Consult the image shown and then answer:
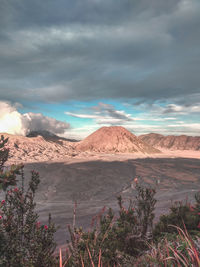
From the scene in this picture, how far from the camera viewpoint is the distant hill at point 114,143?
196 ft

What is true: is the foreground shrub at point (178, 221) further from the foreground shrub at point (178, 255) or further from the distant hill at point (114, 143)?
the distant hill at point (114, 143)

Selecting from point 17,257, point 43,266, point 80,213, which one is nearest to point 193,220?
point 43,266

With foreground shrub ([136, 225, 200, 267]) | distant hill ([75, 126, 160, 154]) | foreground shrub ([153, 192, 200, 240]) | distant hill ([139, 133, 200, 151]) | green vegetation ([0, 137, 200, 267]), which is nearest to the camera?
foreground shrub ([136, 225, 200, 267])

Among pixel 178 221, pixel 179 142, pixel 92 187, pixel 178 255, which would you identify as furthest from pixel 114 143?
pixel 179 142

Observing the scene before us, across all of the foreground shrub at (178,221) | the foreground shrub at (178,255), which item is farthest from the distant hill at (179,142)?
the foreground shrub at (178,255)

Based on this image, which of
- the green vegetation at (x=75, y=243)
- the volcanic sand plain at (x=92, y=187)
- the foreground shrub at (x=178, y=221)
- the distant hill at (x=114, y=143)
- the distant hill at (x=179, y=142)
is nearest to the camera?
the green vegetation at (x=75, y=243)

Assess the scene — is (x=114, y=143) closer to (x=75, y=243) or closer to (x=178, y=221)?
(x=178, y=221)

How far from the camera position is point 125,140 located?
64.0 metres

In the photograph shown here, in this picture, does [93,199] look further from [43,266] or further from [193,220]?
[43,266]

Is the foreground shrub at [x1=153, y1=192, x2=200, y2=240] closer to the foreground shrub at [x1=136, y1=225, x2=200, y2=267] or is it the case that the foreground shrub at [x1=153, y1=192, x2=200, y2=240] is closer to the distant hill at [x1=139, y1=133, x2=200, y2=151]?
the foreground shrub at [x1=136, y1=225, x2=200, y2=267]

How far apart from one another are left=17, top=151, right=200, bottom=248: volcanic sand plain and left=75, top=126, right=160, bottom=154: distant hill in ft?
94.5

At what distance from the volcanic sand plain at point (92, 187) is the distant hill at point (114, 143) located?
28.8 m

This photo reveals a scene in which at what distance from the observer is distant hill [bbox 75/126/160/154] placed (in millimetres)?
59875

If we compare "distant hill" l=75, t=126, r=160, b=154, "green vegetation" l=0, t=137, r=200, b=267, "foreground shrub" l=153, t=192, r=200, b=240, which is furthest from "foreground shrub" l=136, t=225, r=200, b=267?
"distant hill" l=75, t=126, r=160, b=154
